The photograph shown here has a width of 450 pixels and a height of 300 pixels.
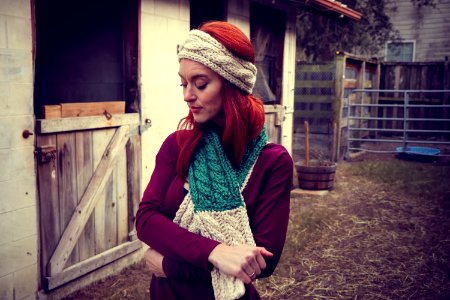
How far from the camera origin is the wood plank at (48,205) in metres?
3.51

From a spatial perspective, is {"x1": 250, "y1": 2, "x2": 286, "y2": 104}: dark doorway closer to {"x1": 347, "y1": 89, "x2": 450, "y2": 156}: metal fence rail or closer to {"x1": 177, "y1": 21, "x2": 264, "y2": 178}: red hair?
{"x1": 347, "y1": 89, "x2": 450, "y2": 156}: metal fence rail

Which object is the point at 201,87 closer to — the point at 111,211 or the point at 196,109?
the point at 196,109

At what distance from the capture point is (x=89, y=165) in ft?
13.3

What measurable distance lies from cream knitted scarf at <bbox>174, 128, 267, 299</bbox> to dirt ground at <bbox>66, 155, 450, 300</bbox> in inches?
105

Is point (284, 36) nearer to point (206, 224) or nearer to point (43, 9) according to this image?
point (43, 9)

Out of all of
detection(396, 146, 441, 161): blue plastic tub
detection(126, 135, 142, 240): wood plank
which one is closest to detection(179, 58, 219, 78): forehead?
detection(126, 135, 142, 240): wood plank

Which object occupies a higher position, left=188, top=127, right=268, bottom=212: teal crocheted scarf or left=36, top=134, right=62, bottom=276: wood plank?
left=188, top=127, right=268, bottom=212: teal crocheted scarf

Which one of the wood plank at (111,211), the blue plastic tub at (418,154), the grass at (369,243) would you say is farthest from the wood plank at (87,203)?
the blue plastic tub at (418,154)

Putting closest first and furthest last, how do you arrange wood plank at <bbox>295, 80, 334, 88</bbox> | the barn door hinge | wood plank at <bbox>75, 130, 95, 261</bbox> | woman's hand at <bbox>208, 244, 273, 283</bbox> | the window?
woman's hand at <bbox>208, 244, 273, 283</bbox> → the barn door hinge → wood plank at <bbox>75, 130, 95, 261</bbox> → wood plank at <bbox>295, 80, 334, 88</bbox> → the window

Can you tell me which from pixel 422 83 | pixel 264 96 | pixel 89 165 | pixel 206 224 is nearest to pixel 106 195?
pixel 89 165

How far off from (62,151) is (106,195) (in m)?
0.75

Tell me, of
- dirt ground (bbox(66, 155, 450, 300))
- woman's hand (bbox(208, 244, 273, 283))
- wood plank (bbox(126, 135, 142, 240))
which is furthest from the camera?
wood plank (bbox(126, 135, 142, 240))

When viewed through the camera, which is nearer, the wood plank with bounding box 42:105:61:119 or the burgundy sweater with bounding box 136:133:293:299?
the burgundy sweater with bounding box 136:133:293:299

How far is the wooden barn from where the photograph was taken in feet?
10.5
